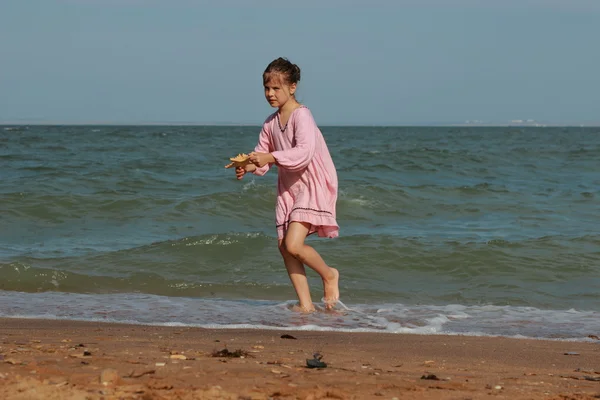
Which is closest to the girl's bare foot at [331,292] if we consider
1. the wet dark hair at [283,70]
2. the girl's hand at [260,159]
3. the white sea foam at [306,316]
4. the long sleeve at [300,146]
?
the white sea foam at [306,316]

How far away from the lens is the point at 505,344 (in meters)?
4.47

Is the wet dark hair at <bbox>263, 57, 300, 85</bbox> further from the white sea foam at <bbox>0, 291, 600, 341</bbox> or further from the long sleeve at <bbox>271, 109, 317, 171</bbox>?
the white sea foam at <bbox>0, 291, 600, 341</bbox>

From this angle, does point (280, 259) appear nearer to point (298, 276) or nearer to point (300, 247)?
point (298, 276)

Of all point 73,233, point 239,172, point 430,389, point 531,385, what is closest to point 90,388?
point 430,389

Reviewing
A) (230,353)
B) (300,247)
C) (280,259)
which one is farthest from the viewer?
(280,259)

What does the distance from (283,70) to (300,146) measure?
0.48 metres

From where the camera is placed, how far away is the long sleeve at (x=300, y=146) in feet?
16.6

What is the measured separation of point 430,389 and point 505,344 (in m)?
1.61

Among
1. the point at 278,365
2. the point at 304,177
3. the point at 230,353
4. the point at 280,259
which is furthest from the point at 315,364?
the point at 280,259

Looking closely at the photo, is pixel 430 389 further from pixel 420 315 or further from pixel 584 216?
pixel 584 216

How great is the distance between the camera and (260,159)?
4.93 m

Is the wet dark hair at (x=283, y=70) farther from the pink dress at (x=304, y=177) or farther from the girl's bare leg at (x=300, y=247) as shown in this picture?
the girl's bare leg at (x=300, y=247)

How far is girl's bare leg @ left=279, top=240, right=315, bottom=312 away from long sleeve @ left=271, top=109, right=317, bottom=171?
65 cm

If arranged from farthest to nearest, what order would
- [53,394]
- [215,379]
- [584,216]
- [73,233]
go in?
[584,216] < [73,233] < [215,379] < [53,394]
